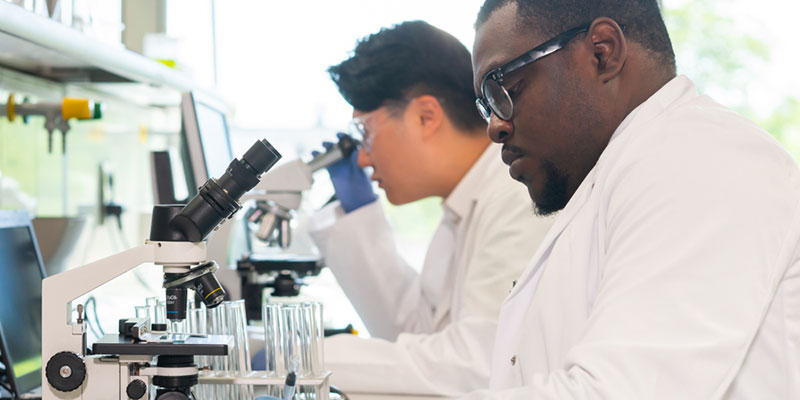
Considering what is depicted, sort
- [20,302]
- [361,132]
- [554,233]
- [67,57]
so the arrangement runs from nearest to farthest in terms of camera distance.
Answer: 1. [554,233]
2. [20,302]
3. [67,57]
4. [361,132]

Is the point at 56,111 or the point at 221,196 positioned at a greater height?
the point at 56,111

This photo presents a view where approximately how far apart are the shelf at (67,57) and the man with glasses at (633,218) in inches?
33.7

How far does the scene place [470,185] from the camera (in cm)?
201

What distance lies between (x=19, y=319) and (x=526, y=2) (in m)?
1.13

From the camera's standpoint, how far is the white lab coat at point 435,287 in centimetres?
156

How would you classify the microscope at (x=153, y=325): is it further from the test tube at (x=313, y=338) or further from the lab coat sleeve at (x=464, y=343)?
the lab coat sleeve at (x=464, y=343)

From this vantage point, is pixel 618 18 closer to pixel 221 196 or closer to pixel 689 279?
pixel 689 279

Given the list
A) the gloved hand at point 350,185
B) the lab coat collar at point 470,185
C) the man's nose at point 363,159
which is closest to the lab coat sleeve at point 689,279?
the lab coat collar at point 470,185

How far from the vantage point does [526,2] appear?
1.14 meters

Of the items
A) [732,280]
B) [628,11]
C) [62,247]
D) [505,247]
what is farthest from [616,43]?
[62,247]

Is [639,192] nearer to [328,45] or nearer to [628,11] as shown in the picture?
[628,11]

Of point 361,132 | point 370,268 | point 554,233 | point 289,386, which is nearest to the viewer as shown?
point 289,386

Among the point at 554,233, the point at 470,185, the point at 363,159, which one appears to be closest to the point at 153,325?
the point at 554,233

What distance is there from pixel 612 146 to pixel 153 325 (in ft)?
2.23
